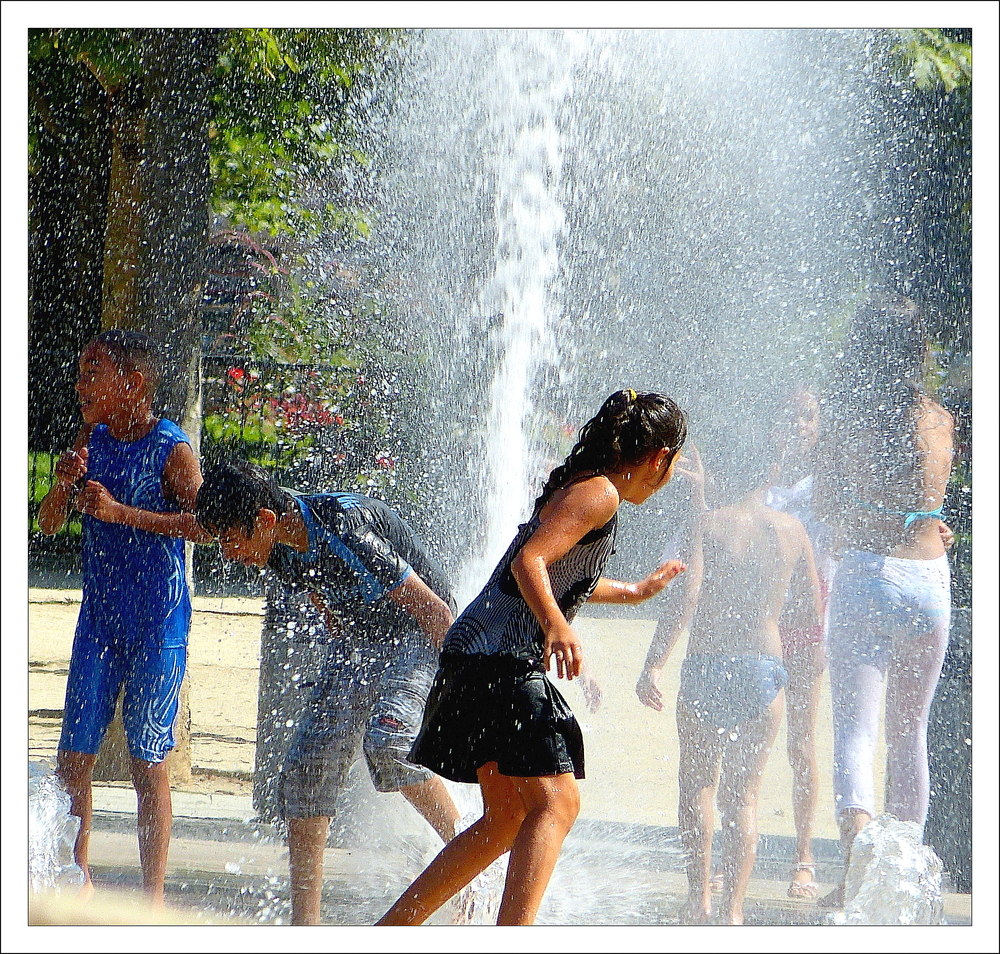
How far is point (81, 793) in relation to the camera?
3199 millimetres

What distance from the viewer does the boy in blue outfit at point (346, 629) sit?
2990 mm

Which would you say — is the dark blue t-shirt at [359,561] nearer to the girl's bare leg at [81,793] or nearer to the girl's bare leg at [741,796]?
the girl's bare leg at [81,793]

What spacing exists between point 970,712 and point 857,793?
405mm

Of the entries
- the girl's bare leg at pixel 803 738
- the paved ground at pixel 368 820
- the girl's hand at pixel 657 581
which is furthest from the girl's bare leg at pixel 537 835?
the girl's bare leg at pixel 803 738

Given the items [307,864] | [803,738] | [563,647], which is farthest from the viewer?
[803,738]

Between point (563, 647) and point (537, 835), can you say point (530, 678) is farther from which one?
point (537, 835)

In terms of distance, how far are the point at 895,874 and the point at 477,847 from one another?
156 centimetres

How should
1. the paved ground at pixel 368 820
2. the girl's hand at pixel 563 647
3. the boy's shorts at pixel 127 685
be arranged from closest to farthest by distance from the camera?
1. the girl's hand at pixel 563 647
2. the boy's shorts at pixel 127 685
3. the paved ground at pixel 368 820

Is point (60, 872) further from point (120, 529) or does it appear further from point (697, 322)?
point (697, 322)

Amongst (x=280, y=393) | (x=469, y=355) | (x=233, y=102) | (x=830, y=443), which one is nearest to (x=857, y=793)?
(x=830, y=443)

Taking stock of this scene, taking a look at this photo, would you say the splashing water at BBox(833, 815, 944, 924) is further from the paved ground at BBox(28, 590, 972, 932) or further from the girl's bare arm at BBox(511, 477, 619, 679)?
the girl's bare arm at BBox(511, 477, 619, 679)

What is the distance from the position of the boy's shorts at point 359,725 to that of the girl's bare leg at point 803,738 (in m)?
1.06

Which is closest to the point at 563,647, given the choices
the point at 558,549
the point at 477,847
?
the point at 558,549

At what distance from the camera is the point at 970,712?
335 cm
